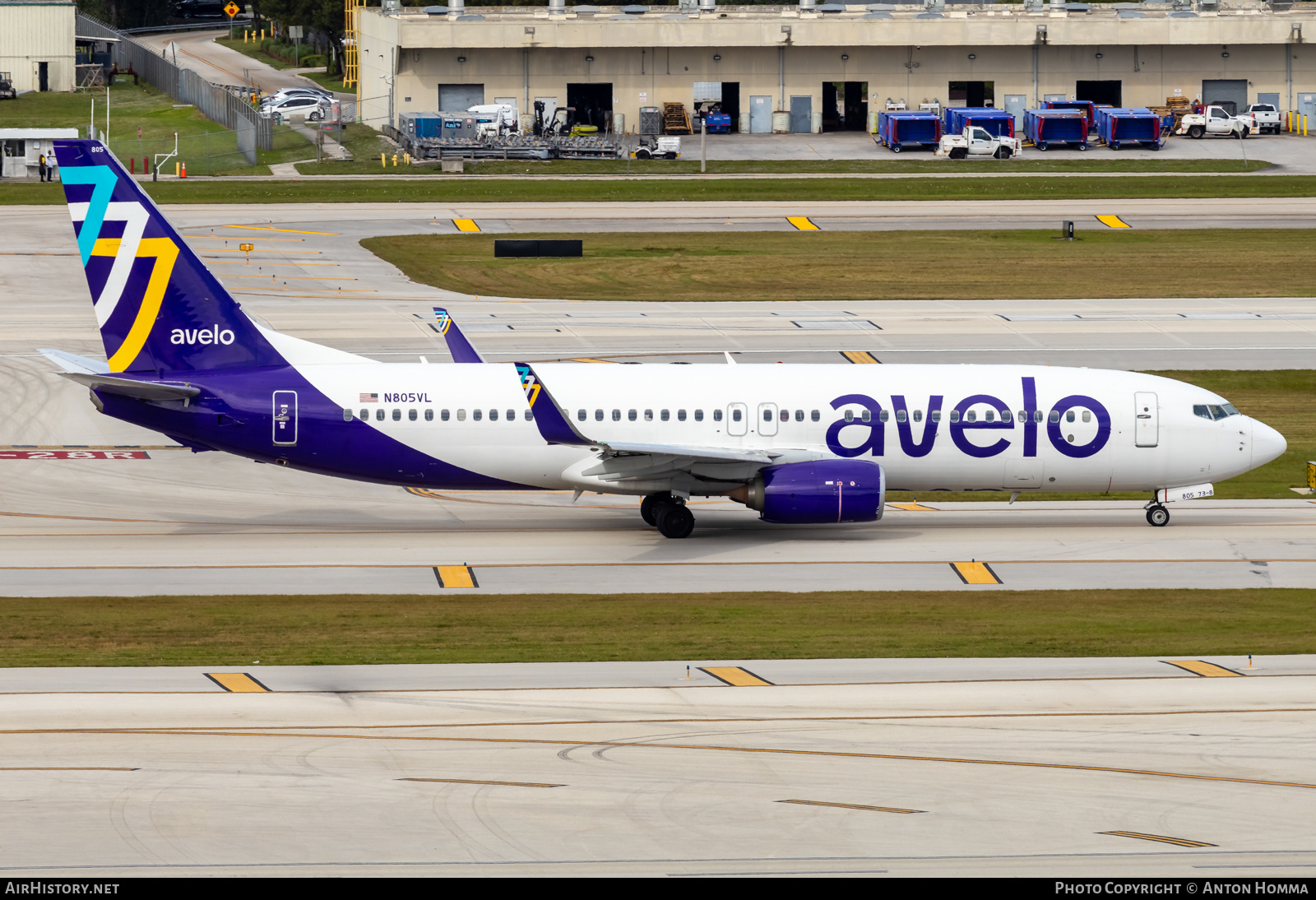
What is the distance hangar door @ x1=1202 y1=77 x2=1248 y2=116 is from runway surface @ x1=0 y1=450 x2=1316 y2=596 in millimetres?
87674

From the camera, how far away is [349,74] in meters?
148

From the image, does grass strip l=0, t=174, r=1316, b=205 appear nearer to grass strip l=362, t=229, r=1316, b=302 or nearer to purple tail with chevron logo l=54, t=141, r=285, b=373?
grass strip l=362, t=229, r=1316, b=302

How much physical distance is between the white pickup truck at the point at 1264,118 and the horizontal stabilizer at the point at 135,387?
98.3 meters

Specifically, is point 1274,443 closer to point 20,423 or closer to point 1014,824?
point 1014,824

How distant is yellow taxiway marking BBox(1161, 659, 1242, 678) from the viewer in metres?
28.0

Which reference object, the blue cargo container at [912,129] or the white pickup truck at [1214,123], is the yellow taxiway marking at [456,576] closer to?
the blue cargo container at [912,129]

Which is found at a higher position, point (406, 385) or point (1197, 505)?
point (406, 385)

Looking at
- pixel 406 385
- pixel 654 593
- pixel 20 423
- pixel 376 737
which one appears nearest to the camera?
pixel 376 737

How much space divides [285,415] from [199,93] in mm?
105027

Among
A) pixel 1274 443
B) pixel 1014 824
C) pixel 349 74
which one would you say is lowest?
pixel 1014 824

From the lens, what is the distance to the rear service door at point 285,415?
125ft
